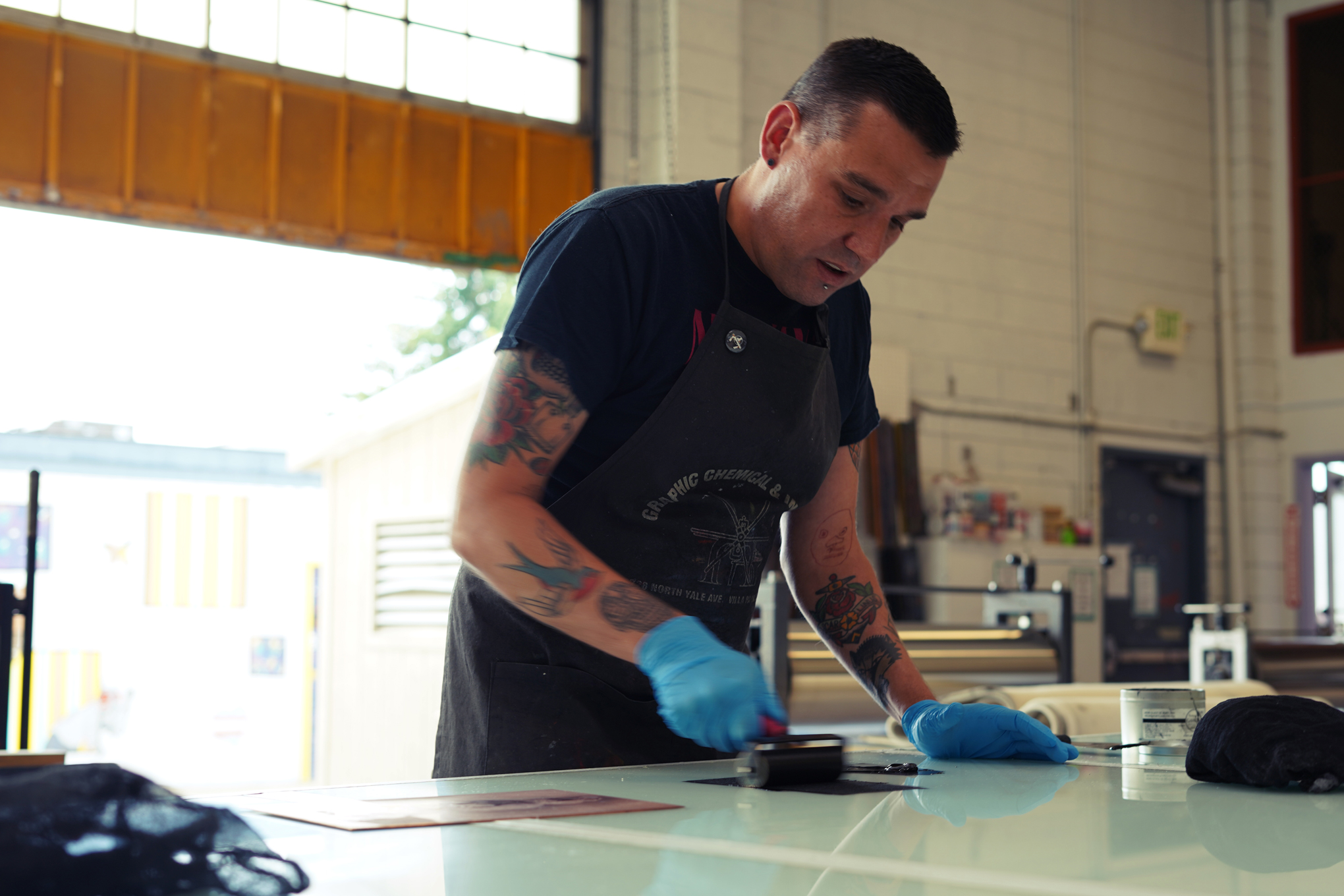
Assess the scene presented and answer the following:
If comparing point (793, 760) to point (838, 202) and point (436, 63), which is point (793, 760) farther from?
point (436, 63)

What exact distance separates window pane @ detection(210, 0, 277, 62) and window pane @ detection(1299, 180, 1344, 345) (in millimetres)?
6404

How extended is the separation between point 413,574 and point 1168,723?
299 centimetres

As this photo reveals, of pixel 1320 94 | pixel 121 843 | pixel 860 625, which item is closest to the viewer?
pixel 121 843

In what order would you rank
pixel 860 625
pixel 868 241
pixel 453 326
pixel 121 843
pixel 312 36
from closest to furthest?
1. pixel 121 843
2. pixel 868 241
3. pixel 860 625
4. pixel 312 36
5. pixel 453 326

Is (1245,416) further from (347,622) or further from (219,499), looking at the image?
(219,499)

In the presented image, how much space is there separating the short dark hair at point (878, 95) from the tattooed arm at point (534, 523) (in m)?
0.47

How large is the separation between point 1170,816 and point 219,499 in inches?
314

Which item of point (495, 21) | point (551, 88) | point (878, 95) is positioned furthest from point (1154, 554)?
point (878, 95)

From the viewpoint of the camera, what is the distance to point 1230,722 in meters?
1.16

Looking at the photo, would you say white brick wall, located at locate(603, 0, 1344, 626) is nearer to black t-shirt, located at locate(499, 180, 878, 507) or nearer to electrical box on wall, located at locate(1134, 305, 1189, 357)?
electrical box on wall, located at locate(1134, 305, 1189, 357)

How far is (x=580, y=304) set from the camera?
137 cm

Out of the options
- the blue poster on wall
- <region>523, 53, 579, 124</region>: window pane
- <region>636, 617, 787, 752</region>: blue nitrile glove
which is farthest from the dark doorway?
the blue poster on wall

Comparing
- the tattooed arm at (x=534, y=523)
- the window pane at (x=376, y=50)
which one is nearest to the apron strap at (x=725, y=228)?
the tattooed arm at (x=534, y=523)

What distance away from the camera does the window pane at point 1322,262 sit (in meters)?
7.77
